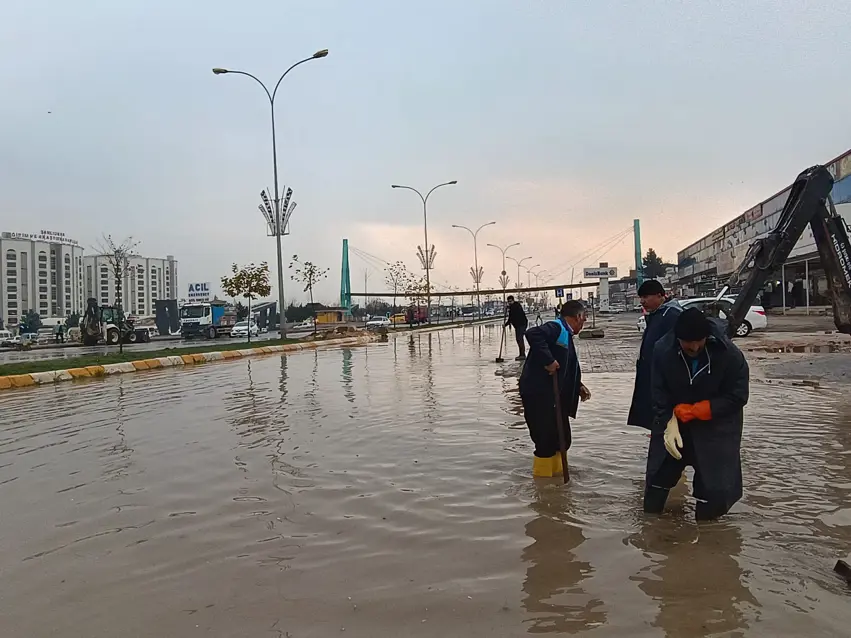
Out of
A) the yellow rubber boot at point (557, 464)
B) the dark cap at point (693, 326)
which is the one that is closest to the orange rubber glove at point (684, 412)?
the dark cap at point (693, 326)

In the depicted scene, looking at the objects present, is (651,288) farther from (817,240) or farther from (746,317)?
(746,317)

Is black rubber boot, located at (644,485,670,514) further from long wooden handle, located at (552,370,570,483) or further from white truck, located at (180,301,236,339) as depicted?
white truck, located at (180,301,236,339)

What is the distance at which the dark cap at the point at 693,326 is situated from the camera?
13.0 ft

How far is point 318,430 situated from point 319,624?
4.99m

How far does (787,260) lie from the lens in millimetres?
28266

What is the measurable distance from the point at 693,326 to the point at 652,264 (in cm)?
13301

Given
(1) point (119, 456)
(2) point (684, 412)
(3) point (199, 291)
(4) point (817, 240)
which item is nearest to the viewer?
(2) point (684, 412)

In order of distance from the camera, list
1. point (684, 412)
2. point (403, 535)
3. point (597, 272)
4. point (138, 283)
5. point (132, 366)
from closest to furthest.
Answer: point (684, 412) → point (403, 535) → point (132, 366) → point (597, 272) → point (138, 283)

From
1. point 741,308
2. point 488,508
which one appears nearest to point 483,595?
point 488,508

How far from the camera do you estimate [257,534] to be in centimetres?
450

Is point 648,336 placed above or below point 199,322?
below

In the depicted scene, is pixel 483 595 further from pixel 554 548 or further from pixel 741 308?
pixel 741 308

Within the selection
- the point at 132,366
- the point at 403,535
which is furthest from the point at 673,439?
the point at 132,366

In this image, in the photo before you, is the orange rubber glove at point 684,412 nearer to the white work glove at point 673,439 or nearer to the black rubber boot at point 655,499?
the white work glove at point 673,439
